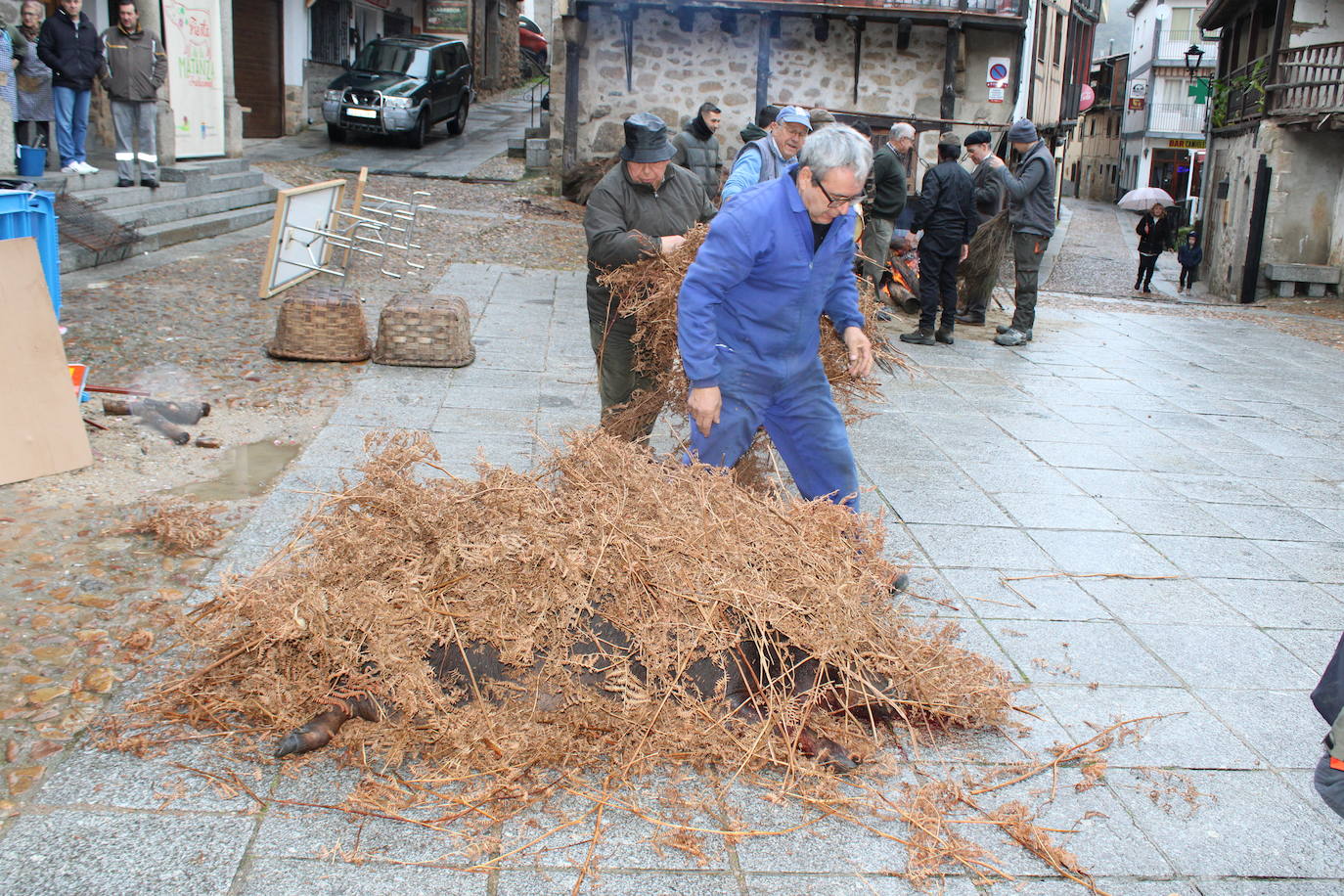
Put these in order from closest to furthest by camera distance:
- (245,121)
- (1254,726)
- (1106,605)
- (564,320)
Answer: (1254,726) → (1106,605) → (564,320) → (245,121)

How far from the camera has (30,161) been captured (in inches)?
436

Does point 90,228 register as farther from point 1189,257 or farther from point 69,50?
point 1189,257

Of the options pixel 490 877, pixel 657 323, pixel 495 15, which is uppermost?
pixel 495 15

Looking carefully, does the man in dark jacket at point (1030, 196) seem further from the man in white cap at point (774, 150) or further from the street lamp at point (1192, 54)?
the street lamp at point (1192, 54)

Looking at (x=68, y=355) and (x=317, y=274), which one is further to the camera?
(x=317, y=274)

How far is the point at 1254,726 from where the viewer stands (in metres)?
3.63

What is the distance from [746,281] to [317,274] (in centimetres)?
777

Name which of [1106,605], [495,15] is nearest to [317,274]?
[1106,605]

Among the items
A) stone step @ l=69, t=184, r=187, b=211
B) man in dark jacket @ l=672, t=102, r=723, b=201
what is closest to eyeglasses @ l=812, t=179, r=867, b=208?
man in dark jacket @ l=672, t=102, r=723, b=201

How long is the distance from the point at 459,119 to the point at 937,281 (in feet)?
57.3

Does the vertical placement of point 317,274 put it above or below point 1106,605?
above

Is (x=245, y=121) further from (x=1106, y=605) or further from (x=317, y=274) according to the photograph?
(x=1106, y=605)

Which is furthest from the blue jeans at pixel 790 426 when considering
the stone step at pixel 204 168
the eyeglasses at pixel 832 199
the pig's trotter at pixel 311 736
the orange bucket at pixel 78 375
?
the stone step at pixel 204 168

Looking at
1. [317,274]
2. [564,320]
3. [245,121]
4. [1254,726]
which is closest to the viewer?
[1254,726]
